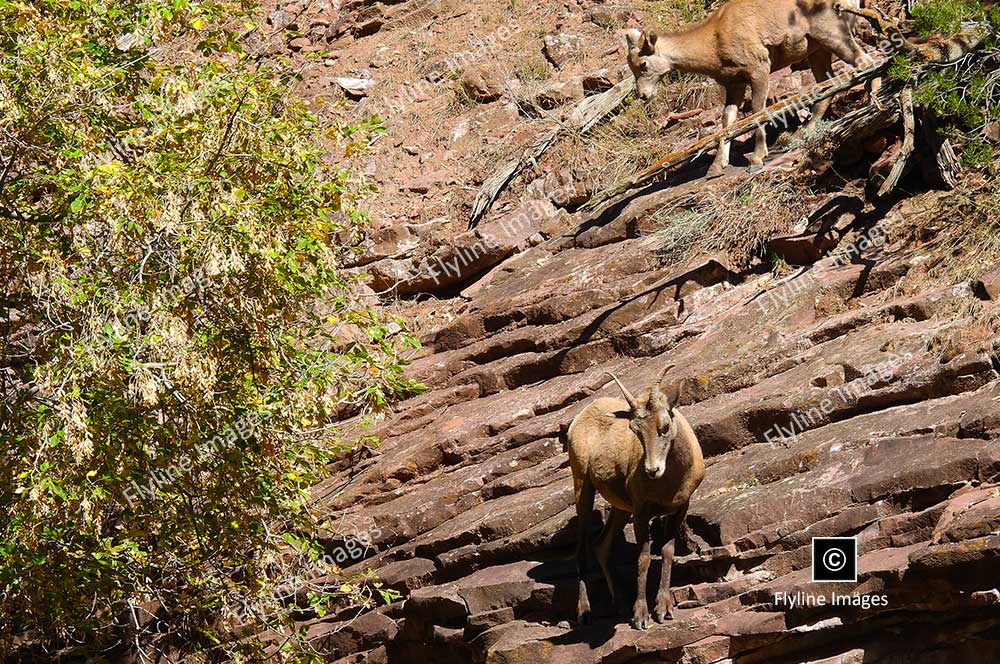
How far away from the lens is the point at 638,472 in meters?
9.83

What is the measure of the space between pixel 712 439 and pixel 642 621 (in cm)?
242

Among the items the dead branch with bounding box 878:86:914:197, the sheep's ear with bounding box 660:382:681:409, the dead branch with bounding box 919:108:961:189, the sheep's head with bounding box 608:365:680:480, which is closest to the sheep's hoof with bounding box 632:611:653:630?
the sheep's head with bounding box 608:365:680:480

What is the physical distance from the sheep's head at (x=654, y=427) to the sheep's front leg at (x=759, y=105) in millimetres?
7868

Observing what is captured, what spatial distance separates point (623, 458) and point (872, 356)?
2.67 metres

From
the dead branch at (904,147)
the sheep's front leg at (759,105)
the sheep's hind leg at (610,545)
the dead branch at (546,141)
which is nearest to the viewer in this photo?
the sheep's hind leg at (610,545)

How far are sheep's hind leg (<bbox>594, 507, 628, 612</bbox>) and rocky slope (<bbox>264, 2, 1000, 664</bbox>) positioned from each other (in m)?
0.23

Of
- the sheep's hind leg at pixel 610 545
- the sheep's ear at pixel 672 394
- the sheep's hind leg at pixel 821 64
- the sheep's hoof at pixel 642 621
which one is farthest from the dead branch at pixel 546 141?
the sheep's hoof at pixel 642 621

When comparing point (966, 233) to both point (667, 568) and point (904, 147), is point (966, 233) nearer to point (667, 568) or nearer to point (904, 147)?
point (904, 147)

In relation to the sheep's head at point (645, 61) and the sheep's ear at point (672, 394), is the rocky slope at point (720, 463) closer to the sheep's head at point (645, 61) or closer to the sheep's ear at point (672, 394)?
the sheep's ear at point (672, 394)

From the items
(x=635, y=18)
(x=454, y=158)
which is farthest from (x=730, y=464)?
(x=635, y=18)

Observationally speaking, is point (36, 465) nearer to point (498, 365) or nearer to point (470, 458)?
point (470, 458)

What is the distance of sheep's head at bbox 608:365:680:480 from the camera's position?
Answer: 9.22 m

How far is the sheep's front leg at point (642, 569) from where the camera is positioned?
9482 millimetres

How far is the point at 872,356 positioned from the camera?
11008 mm
